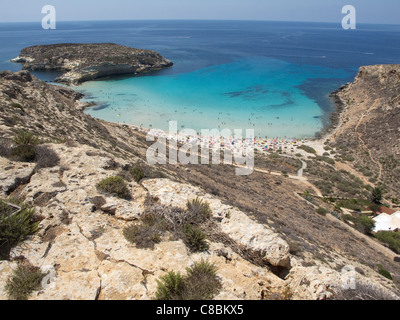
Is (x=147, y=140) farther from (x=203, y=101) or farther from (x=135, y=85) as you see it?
(x=135, y=85)

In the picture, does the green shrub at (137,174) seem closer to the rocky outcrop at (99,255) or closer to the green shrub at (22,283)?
the rocky outcrop at (99,255)

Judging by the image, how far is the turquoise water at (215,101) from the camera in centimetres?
4028

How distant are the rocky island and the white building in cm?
6749

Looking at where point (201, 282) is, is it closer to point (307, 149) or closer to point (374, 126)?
point (307, 149)

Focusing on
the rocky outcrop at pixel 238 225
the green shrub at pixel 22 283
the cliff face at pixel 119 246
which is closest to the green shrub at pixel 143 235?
the cliff face at pixel 119 246

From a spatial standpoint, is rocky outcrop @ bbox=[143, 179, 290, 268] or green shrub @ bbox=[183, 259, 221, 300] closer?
green shrub @ bbox=[183, 259, 221, 300]

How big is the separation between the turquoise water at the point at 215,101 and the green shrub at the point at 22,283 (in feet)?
114

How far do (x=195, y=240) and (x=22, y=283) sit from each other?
3.08m

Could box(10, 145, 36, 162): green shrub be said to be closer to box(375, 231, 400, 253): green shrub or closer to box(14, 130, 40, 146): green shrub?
box(14, 130, 40, 146): green shrub

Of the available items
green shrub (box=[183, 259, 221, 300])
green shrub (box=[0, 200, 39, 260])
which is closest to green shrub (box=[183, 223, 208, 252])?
green shrub (box=[183, 259, 221, 300])

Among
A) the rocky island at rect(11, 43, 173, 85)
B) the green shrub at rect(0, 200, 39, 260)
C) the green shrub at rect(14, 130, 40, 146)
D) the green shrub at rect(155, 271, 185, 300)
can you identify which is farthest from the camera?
the rocky island at rect(11, 43, 173, 85)

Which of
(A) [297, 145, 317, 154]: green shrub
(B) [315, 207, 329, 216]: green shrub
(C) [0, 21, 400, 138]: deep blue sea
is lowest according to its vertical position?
(B) [315, 207, 329, 216]: green shrub

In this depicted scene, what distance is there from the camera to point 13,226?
4.66 metres

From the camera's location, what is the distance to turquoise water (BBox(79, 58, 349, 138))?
40.3 m
